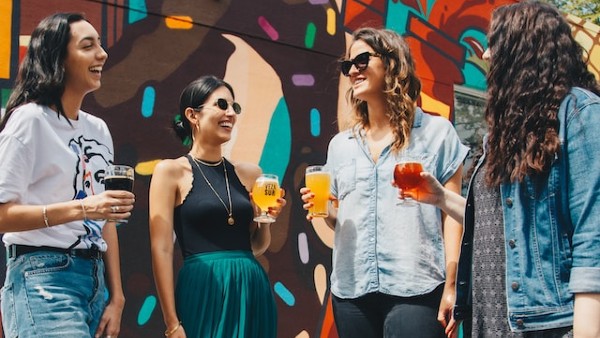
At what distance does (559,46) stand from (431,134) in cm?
94

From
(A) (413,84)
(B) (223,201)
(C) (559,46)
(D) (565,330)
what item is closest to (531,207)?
(D) (565,330)

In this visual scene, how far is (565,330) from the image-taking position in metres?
2.12

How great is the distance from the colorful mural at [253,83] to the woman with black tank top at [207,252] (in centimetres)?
147

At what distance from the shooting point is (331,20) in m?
6.00

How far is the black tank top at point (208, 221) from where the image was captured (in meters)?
3.36

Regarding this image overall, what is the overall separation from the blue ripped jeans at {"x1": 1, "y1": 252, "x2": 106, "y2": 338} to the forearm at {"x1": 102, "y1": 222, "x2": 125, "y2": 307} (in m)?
0.25

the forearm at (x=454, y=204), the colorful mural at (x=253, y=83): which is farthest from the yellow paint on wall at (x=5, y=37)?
the forearm at (x=454, y=204)

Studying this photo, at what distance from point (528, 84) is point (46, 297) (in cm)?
192

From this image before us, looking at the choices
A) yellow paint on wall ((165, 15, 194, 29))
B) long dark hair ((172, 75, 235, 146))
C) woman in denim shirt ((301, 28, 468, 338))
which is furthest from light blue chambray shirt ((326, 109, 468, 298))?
yellow paint on wall ((165, 15, 194, 29))

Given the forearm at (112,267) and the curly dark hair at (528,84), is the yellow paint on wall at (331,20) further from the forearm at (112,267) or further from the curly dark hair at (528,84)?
the curly dark hair at (528,84)

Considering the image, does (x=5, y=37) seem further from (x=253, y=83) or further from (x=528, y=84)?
(x=528, y=84)

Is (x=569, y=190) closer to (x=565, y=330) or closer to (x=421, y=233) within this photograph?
(x=565, y=330)

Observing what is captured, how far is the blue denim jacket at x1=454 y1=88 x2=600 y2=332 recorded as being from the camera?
6.90ft

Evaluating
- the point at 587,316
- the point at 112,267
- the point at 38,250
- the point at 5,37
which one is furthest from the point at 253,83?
the point at 587,316
